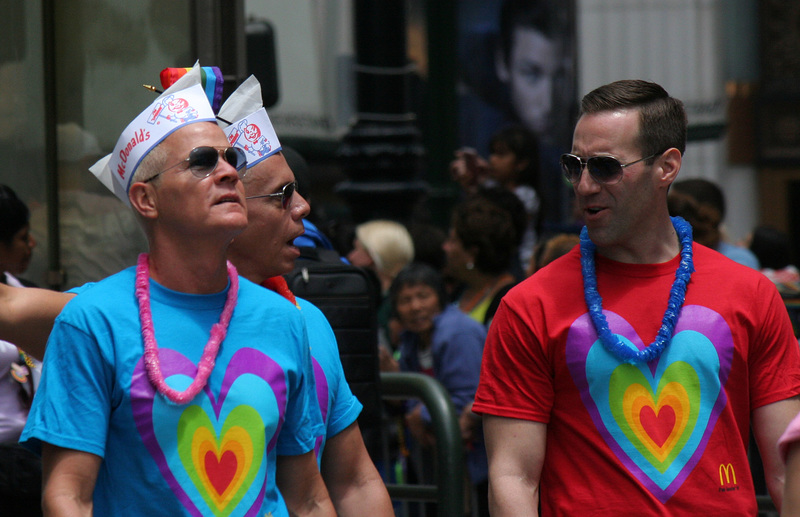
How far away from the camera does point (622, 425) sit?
2975 mm

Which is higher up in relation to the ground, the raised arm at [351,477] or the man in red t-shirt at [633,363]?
the man in red t-shirt at [633,363]

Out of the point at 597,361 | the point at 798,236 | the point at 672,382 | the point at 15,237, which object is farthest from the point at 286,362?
the point at 798,236

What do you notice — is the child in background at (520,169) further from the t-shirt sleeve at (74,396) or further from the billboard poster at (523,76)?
the billboard poster at (523,76)

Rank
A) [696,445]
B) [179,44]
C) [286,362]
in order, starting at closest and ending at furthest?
[286,362] → [696,445] → [179,44]

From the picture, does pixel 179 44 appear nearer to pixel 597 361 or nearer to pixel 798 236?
pixel 597 361

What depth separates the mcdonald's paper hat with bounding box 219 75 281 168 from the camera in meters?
3.34

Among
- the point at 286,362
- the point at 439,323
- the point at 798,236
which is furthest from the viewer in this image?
the point at 798,236

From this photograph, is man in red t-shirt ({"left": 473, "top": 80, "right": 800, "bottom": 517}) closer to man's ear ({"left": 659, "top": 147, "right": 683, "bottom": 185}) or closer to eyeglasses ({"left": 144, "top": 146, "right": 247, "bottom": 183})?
man's ear ({"left": 659, "top": 147, "right": 683, "bottom": 185})

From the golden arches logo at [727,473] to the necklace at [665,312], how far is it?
0.34 m

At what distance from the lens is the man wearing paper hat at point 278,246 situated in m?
3.12

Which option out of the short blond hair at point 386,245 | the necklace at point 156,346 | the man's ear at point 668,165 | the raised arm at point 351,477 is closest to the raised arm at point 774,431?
the man's ear at point 668,165

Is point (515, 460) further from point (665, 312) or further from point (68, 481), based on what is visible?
point (68, 481)

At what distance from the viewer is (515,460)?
304cm

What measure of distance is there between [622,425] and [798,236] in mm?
11695
